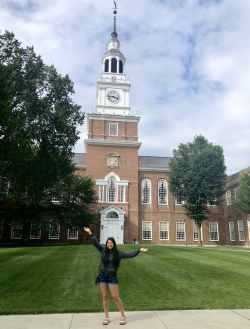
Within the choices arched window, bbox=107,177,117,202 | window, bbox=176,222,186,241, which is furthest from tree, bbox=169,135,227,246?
arched window, bbox=107,177,117,202

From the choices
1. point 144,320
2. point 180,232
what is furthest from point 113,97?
point 144,320

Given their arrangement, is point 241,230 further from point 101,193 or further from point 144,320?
point 144,320

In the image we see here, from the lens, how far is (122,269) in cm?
1205

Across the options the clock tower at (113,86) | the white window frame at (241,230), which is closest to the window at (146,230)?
the white window frame at (241,230)

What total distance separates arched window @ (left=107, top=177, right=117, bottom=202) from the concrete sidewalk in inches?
1247

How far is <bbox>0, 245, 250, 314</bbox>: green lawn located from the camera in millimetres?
7168

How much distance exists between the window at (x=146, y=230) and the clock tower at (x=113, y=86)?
54.4ft

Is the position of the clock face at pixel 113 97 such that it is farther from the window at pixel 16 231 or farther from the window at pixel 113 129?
the window at pixel 16 231

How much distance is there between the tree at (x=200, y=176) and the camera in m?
34.7

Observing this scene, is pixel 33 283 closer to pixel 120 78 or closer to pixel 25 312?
pixel 25 312

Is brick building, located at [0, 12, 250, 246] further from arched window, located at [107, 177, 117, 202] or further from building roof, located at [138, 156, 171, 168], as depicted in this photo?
building roof, located at [138, 156, 171, 168]

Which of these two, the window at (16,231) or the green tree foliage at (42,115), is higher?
the green tree foliage at (42,115)

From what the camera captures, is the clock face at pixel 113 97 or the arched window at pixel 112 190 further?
the clock face at pixel 113 97

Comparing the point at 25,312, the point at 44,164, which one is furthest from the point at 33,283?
the point at 44,164
